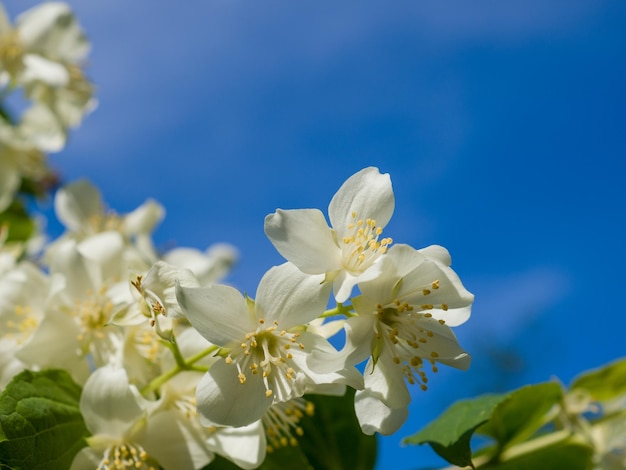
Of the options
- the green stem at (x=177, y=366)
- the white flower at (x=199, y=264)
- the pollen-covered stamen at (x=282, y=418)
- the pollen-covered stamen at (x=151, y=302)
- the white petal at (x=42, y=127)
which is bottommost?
the pollen-covered stamen at (x=282, y=418)

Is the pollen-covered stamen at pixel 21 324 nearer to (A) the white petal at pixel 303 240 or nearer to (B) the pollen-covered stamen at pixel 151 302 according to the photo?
(B) the pollen-covered stamen at pixel 151 302

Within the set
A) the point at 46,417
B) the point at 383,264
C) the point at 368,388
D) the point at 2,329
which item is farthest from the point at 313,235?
the point at 2,329

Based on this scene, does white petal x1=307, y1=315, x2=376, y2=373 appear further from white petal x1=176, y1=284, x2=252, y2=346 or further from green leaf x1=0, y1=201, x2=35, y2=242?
green leaf x1=0, y1=201, x2=35, y2=242

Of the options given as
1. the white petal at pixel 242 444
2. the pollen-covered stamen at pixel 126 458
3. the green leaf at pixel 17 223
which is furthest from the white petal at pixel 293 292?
the green leaf at pixel 17 223

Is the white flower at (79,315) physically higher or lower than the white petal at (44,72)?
lower

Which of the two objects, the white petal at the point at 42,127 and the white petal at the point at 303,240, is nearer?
the white petal at the point at 303,240

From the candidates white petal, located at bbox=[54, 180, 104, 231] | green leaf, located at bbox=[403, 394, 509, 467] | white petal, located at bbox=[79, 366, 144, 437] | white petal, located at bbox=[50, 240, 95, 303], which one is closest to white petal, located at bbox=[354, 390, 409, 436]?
green leaf, located at bbox=[403, 394, 509, 467]
